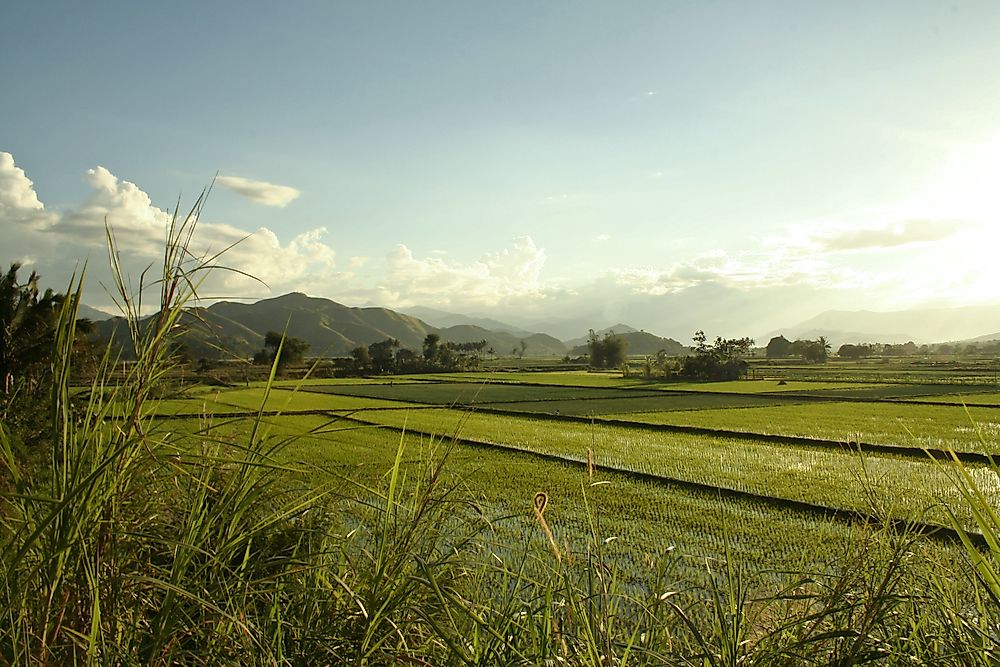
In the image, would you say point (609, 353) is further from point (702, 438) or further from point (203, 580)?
point (203, 580)

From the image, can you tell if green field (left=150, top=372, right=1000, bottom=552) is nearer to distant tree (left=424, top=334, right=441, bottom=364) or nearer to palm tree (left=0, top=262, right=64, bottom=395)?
palm tree (left=0, top=262, right=64, bottom=395)

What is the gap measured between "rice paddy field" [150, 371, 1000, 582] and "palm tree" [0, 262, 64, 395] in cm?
292

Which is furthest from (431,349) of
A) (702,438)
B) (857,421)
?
(702,438)

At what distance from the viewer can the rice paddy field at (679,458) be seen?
2.87 metres

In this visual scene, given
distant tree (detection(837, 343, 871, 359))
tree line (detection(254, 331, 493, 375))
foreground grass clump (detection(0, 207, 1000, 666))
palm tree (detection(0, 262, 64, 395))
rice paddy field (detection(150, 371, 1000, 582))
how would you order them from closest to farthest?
1. foreground grass clump (detection(0, 207, 1000, 666))
2. rice paddy field (detection(150, 371, 1000, 582))
3. palm tree (detection(0, 262, 64, 395))
4. tree line (detection(254, 331, 493, 375))
5. distant tree (detection(837, 343, 871, 359))

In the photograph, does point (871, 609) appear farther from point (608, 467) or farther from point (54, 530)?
point (608, 467)

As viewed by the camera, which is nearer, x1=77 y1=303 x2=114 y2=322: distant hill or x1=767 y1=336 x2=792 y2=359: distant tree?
x1=77 y1=303 x2=114 y2=322: distant hill

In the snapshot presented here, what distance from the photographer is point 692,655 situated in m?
1.92

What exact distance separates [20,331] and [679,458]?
16.5 m

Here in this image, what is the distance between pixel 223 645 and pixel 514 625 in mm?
802

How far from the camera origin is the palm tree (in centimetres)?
1270

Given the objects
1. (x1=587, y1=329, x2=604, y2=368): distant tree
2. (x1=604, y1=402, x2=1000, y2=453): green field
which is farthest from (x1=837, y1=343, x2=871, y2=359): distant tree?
(x1=604, y1=402, x2=1000, y2=453): green field

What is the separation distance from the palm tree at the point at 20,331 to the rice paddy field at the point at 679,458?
2922 mm

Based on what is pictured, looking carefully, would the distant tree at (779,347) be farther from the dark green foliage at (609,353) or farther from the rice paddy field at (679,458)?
the rice paddy field at (679,458)
